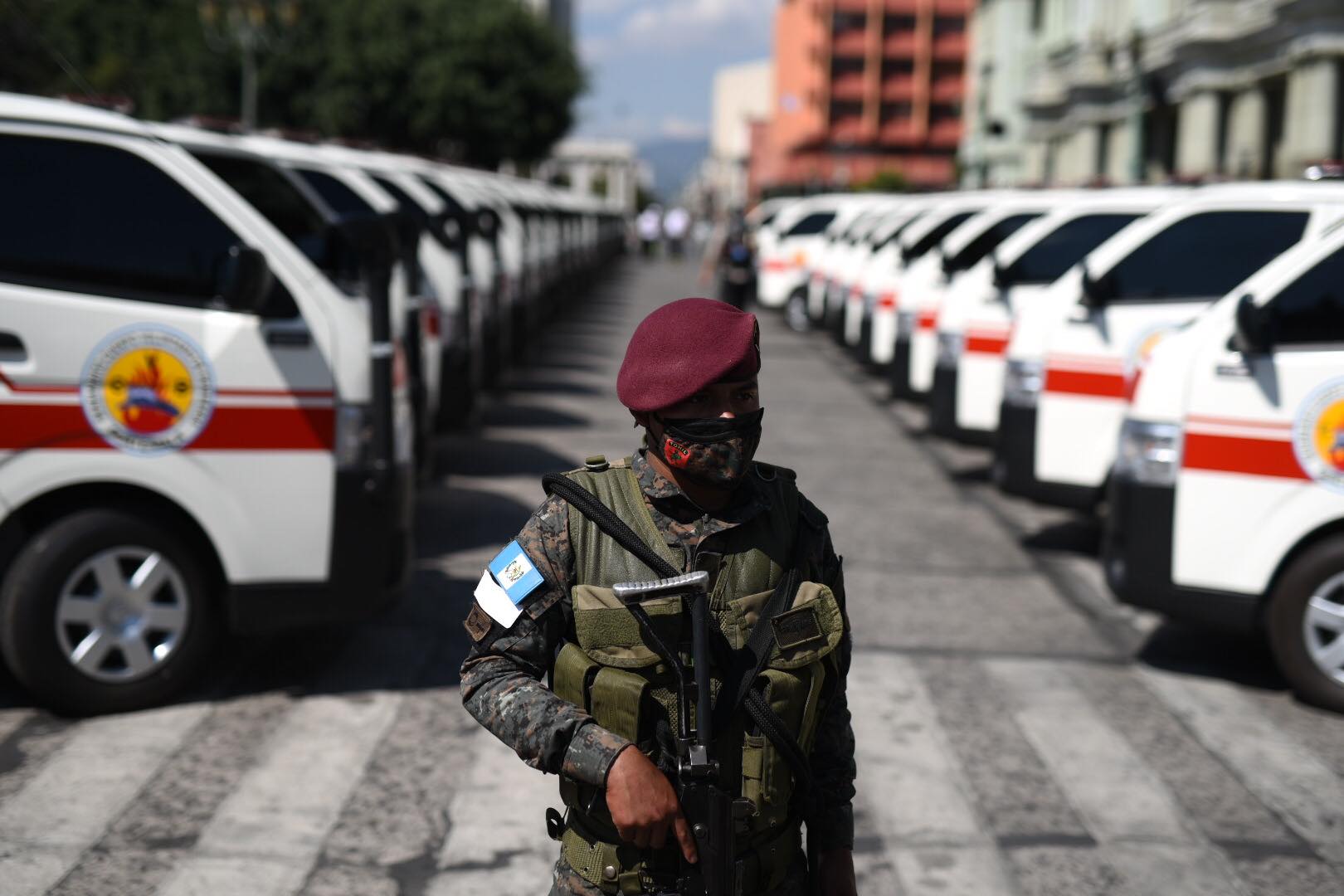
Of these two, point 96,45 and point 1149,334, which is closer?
point 1149,334

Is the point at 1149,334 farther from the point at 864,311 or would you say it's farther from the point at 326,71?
the point at 326,71

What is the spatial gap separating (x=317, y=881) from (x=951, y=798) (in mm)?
2087

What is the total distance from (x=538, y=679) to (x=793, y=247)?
24209 millimetres

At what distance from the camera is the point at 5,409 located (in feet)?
18.8

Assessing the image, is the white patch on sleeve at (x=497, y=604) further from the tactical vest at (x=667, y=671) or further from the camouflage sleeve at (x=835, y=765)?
the camouflage sleeve at (x=835, y=765)

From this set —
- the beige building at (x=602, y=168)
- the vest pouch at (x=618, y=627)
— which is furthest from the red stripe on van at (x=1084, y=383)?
the beige building at (x=602, y=168)

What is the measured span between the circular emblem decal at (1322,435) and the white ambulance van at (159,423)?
3.55 metres

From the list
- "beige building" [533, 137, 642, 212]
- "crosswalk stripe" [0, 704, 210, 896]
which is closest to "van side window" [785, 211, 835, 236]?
"crosswalk stripe" [0, 704, 210, 896]

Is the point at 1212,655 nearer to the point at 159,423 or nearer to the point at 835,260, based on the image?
the point at 159,423

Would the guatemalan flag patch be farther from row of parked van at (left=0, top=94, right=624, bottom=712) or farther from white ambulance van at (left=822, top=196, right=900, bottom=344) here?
white ambulance van at (left=822, top=196, right=900, bottom=344)

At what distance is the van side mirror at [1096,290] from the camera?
349 inches

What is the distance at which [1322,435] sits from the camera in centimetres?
658

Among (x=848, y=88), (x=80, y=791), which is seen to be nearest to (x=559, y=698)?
(x=80, y=791)

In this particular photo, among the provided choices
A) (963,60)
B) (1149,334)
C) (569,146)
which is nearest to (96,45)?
(1149,334)
